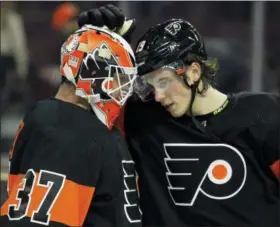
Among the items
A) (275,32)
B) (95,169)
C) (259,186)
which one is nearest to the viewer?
(95,169)

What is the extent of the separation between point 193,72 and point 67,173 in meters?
0.76

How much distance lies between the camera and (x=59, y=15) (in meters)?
5.61

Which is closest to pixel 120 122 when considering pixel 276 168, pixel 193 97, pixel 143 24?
pixel 193 97

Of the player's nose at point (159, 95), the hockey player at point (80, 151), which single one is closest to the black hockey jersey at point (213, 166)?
the player's nose at point (159, 95)

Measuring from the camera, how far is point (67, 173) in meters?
2.45

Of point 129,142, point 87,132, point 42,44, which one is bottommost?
point 42,44

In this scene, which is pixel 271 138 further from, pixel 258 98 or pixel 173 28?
pixel 173 28

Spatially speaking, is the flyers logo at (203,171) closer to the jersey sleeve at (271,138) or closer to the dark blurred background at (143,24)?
the jersey sleeve at (271,138)

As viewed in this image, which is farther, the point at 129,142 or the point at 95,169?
the point at 129,142

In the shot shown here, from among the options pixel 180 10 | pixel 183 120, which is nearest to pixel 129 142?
pixel 183 120

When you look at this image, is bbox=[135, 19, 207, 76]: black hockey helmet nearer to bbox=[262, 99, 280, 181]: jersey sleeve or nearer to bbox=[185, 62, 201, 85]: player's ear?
bbox=[185, 62, 201, 85]: player's ear

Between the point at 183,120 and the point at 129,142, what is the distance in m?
0.24

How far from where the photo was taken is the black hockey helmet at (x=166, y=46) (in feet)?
9.27

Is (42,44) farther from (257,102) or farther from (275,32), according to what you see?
(257,102)
